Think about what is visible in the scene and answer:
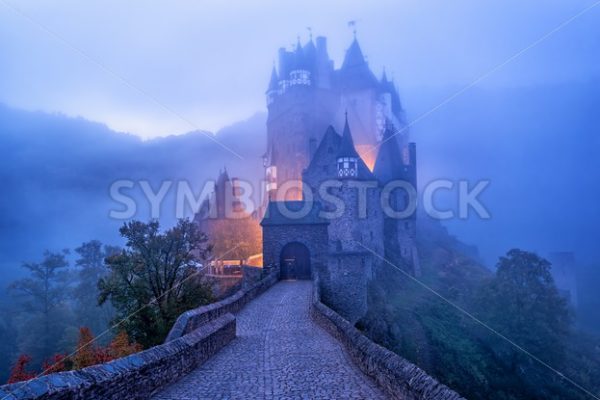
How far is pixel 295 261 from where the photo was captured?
31.3 meters

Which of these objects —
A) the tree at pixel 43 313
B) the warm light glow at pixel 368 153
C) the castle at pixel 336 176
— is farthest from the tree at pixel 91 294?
the warm light glow at pixel 368 153

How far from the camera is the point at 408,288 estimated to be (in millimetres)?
42062

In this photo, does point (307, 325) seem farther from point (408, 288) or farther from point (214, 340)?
point (408, 288)

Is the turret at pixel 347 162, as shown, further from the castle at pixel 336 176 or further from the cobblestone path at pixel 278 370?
the cobblestone path at pixel 278 370

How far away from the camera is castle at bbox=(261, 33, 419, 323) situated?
3111 cm

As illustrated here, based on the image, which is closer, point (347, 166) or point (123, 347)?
point (123, 347)

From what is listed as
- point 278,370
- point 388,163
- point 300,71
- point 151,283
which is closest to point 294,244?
point 151,283

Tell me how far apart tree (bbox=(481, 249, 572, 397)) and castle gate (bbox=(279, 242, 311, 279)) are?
15.0 m

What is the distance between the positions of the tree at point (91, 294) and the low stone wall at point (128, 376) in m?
35.9

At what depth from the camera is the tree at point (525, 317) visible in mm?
33000

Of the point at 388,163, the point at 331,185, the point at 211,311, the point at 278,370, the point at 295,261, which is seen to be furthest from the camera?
the point at 388,163

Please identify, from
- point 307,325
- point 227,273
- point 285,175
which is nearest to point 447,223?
point 285,175

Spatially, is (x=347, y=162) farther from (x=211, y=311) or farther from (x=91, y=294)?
(x=91, y=294)

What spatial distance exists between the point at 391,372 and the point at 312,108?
55.4 meters
